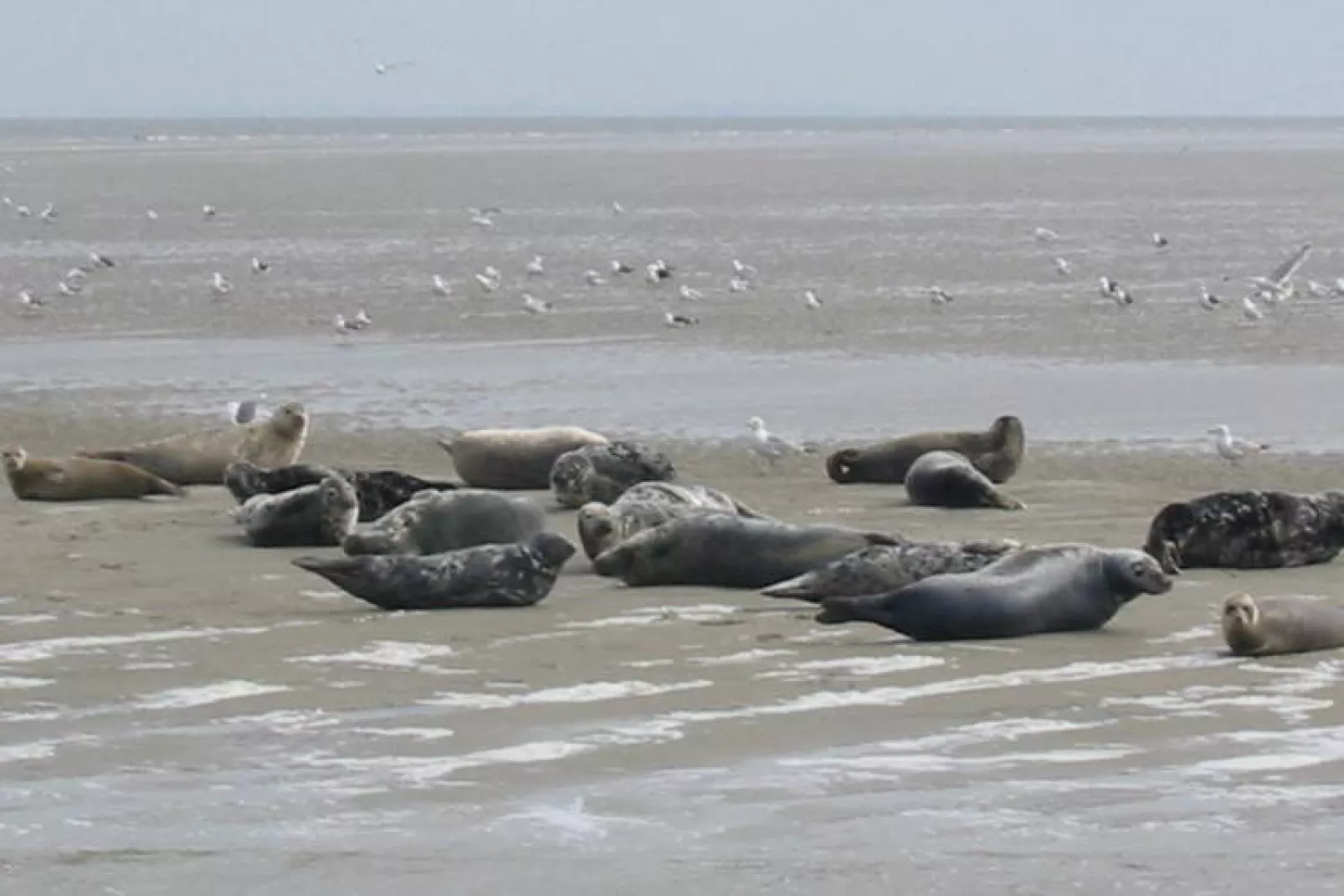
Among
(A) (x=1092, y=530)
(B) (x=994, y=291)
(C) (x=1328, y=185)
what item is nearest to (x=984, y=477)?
(A) (x=1092, y=530)

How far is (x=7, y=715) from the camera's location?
22.8 feet

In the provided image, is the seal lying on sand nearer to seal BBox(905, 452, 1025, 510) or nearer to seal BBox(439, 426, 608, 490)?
seal BBox(905, 452, 1025, 510)

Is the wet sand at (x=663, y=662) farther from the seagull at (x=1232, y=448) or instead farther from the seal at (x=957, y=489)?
the seal at (x=957, y=489)

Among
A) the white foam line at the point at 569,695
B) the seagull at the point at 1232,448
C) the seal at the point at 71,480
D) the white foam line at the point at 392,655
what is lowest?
the seal at the point at 71,480

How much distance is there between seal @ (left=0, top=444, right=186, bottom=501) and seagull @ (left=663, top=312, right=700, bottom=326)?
11194 millimetres

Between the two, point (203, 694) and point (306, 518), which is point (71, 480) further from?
point (203, 694)

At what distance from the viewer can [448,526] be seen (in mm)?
9852

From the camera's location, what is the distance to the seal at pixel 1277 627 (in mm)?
7781

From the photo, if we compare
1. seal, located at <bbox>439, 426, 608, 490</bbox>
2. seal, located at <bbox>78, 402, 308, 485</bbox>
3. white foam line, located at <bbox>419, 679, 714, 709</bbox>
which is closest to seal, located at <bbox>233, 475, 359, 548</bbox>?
seal, located at <bbox>439, 426, 608, 490</bbox>

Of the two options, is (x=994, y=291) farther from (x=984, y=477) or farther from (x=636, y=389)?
A: (x=984, y=477)

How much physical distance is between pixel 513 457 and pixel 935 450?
194cm

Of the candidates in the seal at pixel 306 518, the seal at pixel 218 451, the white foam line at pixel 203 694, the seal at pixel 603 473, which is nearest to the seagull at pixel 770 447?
the seal at pixel 603 473

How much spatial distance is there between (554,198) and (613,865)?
5215 centimetres

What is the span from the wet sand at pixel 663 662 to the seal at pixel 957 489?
0.22 metres
